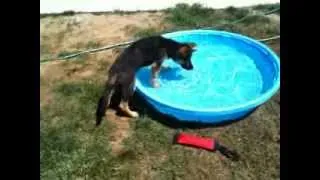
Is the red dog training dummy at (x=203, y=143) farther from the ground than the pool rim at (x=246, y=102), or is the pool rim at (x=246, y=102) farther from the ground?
the pool rim at (x=246, y=102)

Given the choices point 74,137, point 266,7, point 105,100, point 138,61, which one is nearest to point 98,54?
point 138,61

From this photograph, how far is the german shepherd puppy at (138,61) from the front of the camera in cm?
600

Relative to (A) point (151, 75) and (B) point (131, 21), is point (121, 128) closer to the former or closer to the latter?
(A) point (151, 75)

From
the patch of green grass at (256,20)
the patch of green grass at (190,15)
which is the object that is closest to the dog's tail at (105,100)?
Result: the patch of green grass at (190,15)

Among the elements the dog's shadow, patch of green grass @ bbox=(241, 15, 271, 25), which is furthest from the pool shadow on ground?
patch of green grass @ bbox=(241, 15, 271, 25)

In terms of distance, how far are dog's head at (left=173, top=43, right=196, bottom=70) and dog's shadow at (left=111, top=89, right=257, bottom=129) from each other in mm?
663

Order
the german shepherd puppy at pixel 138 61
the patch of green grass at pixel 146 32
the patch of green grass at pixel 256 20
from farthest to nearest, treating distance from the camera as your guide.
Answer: the patch of green grass at pixel 256 20
the patch of green grass at pixel 146 32
the german shepherd puppy at pixel 138 61

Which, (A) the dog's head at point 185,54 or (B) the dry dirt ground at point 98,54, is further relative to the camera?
(A) the dog's head at point 185,54

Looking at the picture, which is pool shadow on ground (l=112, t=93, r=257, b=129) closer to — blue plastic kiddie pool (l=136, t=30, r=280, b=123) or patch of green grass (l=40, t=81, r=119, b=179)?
blue plastic kiddie pool (l=136, t=30, r=280, b=123)

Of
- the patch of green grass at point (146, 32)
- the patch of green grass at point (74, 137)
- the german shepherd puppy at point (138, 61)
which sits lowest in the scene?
the patch of green grass at point (74, 137)

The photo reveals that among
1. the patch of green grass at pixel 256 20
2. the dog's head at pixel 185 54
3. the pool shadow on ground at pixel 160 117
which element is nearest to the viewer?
the pool shadow on ground at pixel 160 117

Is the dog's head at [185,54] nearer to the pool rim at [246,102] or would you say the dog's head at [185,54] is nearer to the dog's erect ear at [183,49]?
the dog's erect ear at [183,49]

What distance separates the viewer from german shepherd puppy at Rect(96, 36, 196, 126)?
19.7 ft
